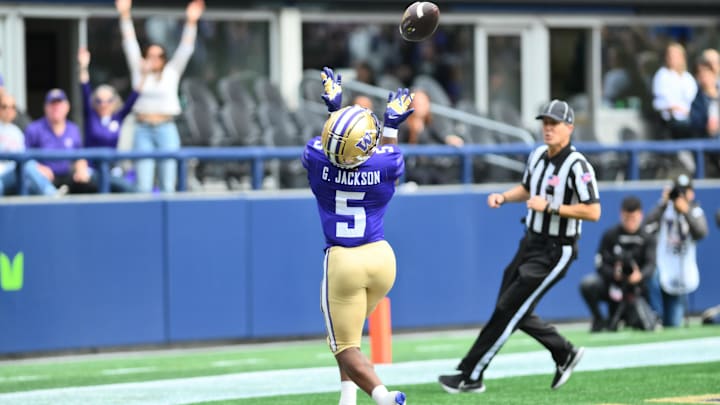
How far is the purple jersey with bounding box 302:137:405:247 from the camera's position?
27.8 feet

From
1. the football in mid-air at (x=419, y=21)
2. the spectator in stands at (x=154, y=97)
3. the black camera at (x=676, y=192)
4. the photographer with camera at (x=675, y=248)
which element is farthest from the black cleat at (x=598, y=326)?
the football in mid-air at (x=419, y=21)

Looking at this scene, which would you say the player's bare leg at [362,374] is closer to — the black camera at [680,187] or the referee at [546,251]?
the referee at [546,251]

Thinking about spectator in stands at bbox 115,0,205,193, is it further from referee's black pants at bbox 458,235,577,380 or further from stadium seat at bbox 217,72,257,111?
referee's black pants at bbox 458,235,577,380

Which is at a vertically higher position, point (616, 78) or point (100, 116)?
point (616, 78)

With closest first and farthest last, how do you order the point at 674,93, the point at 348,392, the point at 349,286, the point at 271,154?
the point at 349,286
the point at 348,392
the point at 271,154
the point at 674,93

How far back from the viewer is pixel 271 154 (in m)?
14.9

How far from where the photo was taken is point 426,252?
15703 mm

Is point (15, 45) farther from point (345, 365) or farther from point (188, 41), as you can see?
point (345, 365)

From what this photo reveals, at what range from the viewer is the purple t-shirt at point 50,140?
14.6 meters

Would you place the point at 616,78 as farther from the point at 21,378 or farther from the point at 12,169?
the point at 21,378

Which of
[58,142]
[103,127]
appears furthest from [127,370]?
[103,127]

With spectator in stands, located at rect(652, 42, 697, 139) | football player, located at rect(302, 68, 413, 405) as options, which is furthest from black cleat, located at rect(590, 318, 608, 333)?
football player, located at rect(302, 68, 413, 405)

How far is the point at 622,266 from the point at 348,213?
23.6 ft

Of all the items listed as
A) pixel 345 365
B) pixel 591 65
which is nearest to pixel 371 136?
pixel 345 365
